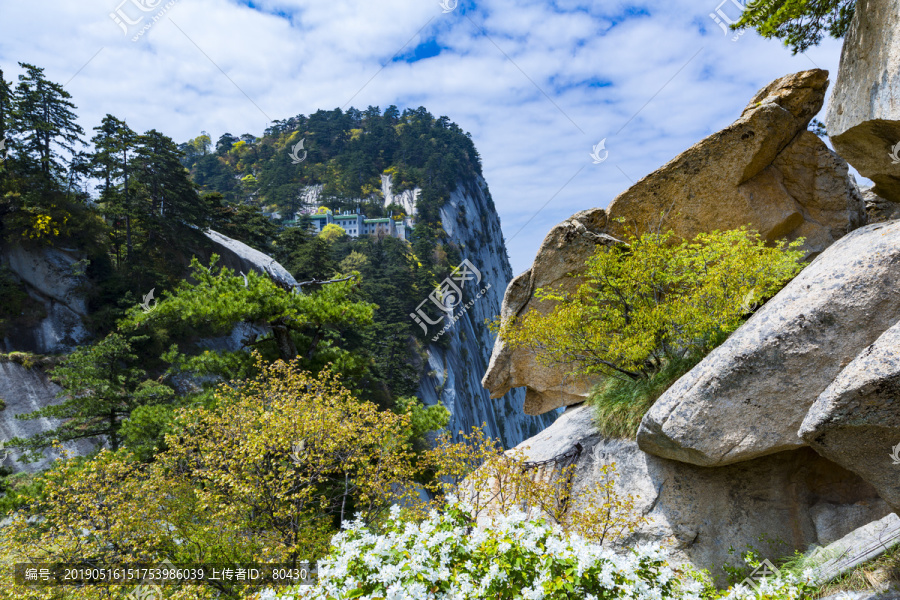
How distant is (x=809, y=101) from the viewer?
366 inches

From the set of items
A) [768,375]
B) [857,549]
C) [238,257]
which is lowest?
[857,549]

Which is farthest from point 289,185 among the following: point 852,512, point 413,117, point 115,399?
point 852,512

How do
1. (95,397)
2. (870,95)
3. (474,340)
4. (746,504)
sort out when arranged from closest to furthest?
(870,95) → (746,504) → (95,397) → (474,340)

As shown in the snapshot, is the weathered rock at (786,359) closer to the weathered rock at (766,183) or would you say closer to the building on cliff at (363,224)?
the weathered rock at (766,183)

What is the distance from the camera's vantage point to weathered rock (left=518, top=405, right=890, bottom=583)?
6.63 m

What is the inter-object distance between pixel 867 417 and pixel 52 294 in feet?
89.2

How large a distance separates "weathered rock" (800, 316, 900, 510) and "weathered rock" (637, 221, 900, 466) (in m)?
0.96

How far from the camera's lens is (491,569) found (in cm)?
361

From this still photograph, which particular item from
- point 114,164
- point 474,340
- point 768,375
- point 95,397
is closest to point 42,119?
point 114,164

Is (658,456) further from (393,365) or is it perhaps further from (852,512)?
(393,365)

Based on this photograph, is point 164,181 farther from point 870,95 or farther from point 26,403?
point 870,95

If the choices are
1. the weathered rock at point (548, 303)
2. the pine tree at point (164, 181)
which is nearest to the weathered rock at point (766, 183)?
the weathered rock at point (548, 303)

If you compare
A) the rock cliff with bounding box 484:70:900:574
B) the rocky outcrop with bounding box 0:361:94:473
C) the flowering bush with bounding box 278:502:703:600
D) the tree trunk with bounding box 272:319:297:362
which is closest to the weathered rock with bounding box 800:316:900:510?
the rock cliff with bounding box 484:70:900:574

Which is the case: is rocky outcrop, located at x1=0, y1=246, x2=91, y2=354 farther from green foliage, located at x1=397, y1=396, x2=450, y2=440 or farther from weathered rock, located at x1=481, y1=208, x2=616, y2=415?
weathered rock, located at x1=481, y1=208, x2=616, y2=415
